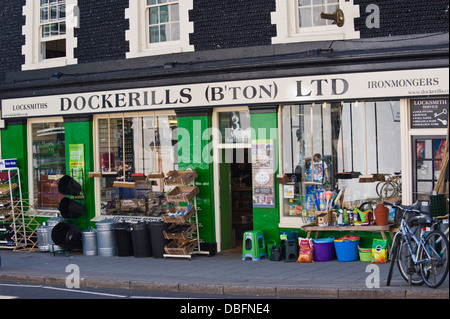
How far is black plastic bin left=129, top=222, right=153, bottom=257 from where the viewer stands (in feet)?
47.1

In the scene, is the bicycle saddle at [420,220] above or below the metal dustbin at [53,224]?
above

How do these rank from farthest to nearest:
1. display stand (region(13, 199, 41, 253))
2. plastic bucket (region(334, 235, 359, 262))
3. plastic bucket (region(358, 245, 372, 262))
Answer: display stand (region(13, 199, 41, 253))
plastic bucket (region(334, 235, 359, 262))
plastic bucket (region(358, 245, 372, 262))

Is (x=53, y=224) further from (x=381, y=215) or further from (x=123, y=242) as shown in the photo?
(x=381, y=215)

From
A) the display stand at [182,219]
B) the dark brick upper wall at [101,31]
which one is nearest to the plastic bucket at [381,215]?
the display stand at [182,219]

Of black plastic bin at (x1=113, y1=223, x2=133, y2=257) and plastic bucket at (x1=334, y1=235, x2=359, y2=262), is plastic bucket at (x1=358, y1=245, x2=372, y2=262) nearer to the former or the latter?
plastic bucket at (x1=334, y1=235, x2=359, y2=262)

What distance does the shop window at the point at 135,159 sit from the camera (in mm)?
15141

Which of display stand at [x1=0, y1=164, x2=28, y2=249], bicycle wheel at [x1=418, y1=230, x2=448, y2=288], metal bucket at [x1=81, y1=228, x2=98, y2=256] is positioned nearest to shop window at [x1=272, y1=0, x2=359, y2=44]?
bicycle wheel at [x1=418, y1=230, x2=448, y2=288]

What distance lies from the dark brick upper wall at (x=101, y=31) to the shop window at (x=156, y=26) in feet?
0.79

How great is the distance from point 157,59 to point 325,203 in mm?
4825

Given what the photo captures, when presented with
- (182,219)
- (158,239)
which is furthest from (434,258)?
(158,239)

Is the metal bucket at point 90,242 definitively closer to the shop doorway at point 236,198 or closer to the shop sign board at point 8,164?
the shop sign board at point 8,164

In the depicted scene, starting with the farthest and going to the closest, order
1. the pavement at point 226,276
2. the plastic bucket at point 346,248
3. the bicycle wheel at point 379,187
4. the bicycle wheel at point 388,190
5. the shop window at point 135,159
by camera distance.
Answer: the shop window at point 135,159 → the bicycle wheel at point 379,187 → the bicycle wheel at point 388,190 → the plastic bucket at point 346,248 → the pavement at point 226,276

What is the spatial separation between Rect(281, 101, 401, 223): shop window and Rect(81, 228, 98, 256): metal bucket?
432 centimetres
